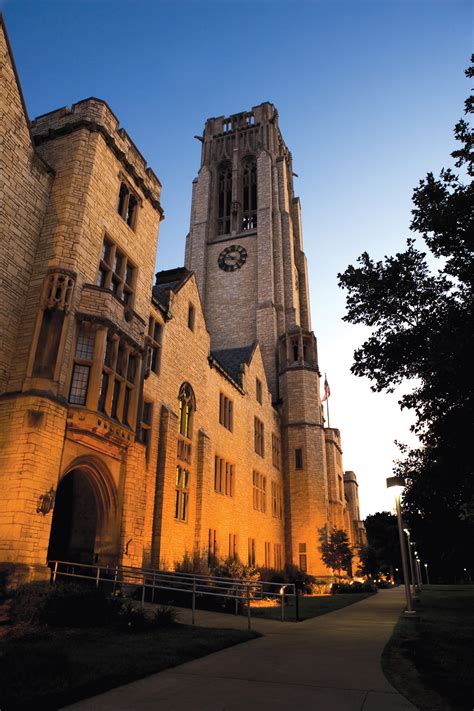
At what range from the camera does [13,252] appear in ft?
46.1

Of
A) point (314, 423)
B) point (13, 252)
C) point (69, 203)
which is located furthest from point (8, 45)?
point (314, 423)

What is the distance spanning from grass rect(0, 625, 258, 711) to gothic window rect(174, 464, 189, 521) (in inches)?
→ 459

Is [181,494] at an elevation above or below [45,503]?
above

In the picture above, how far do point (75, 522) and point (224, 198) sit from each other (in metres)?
49.9

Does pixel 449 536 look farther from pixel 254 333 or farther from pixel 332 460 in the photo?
pixel 254 333

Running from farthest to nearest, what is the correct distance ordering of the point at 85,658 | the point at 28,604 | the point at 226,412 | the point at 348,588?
the point at 348,588, the point at 226,412, the point at 28,604, the point at 85,658

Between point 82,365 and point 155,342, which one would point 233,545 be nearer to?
point 155,342

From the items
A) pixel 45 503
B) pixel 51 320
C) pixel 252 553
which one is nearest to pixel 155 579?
pixel 45 503

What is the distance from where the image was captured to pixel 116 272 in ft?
57.8

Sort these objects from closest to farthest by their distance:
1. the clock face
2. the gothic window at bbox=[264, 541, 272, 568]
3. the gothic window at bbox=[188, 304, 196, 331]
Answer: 1. the gothic window at bbox=[188, 304, 196, 331]
2. the gothic window at bbox=[264, 541, 272, 568]
3. the clock face

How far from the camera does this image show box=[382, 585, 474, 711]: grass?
17.3ft

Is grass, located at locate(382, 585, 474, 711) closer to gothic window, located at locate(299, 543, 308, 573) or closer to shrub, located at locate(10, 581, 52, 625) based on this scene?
shrub, located at locate(10, 581, 52, 625)

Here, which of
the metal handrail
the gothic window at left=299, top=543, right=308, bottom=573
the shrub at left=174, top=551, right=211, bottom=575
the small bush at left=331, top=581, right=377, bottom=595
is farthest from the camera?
the gothic window at left=299, top=543, right=308, bottom=573

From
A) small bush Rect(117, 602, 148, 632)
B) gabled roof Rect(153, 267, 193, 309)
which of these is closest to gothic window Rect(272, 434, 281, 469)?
gabled roof Rect(153, 267, 193, 309)
